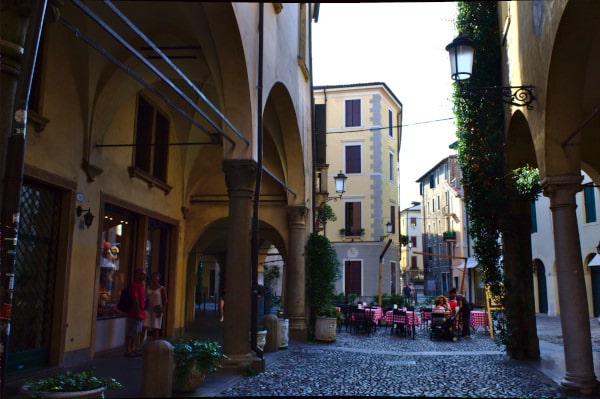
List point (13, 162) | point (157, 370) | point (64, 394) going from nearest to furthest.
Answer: point (13, 162), point (64, 394), point (157, 370)

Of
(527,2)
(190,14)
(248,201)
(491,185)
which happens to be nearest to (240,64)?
(190,14)

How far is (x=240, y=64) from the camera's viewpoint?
7.74 metres

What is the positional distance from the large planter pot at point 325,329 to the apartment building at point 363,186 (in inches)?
720

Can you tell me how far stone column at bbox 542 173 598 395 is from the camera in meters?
6.83

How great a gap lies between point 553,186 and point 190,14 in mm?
5550

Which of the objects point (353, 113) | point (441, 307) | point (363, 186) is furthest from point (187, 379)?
point (353, 113)

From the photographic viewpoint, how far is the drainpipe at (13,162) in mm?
2943

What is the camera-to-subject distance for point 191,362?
20.0 ft

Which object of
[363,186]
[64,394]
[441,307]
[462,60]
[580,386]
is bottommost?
[580,386]

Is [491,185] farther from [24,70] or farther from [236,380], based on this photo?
[24,70]

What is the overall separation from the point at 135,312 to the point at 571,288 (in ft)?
23.3

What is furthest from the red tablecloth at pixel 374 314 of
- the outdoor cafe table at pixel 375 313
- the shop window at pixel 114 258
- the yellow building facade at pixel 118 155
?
the shop window at pixel 114 258

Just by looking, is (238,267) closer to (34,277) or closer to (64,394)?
(34,277)

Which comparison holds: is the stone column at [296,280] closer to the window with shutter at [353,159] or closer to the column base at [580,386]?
the column base at [580,386]
